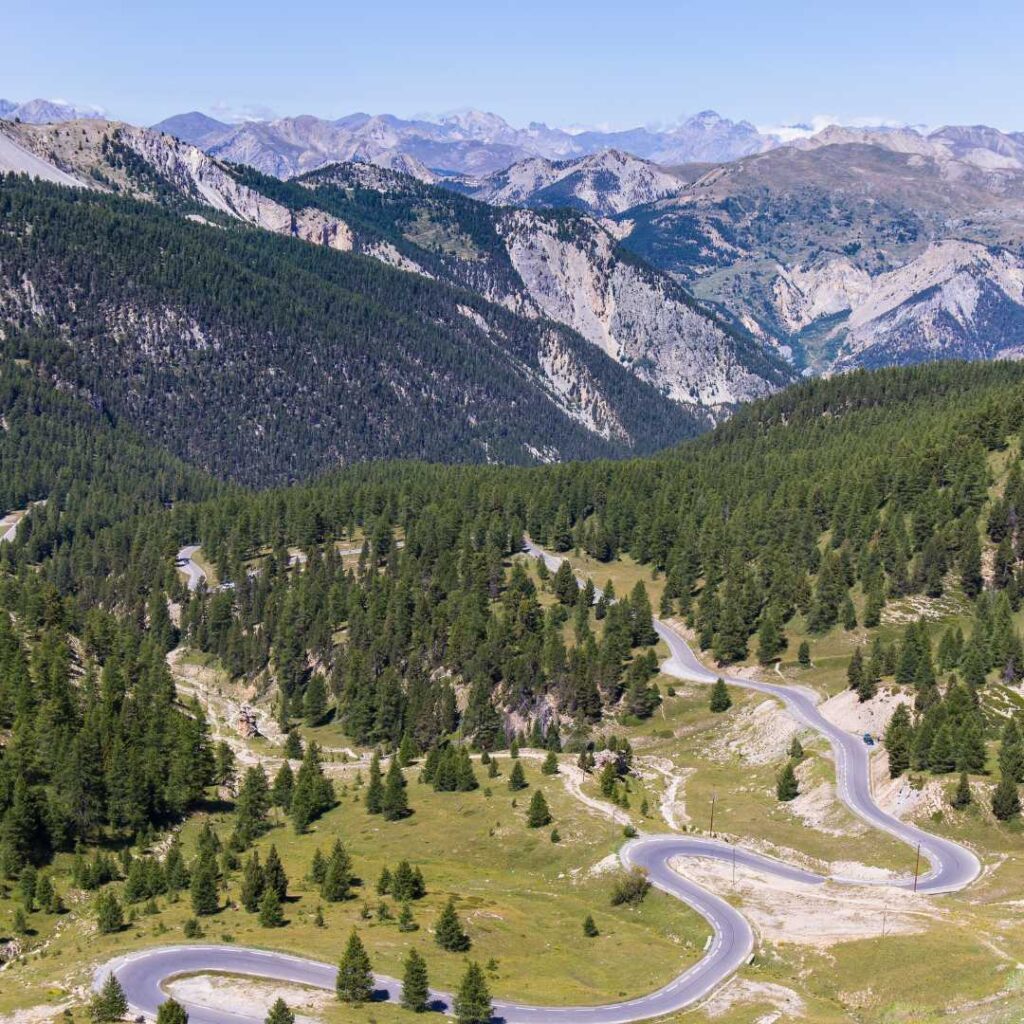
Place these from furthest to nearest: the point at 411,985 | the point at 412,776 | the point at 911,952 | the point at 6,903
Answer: the point at 412,776, the point at 6,903, the point at 911,952, the point at 411,985

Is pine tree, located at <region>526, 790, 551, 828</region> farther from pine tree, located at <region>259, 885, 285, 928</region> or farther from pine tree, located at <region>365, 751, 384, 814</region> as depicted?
pine tree, located at <region>259, 885, 285, 928</region>

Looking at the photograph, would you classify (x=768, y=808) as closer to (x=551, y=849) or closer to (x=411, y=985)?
(x=551, y=849)

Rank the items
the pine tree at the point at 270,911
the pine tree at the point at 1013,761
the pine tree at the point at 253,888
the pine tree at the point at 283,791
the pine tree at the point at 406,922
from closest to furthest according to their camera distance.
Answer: the pine tree at the point at 270,911, the pine tree at the point at 406,922, the pine tree at the point at 253,888, the pine tree at the point at 1013,761, the pine tree at the point at 283,791

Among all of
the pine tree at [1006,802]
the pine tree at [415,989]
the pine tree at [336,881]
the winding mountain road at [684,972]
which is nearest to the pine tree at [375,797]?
the pine tree at [336,881]

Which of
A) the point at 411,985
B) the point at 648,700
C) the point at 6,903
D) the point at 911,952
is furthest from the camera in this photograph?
the point at 648,700

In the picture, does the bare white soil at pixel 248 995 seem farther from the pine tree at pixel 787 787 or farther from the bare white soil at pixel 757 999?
the pine tree at pixel 787 787

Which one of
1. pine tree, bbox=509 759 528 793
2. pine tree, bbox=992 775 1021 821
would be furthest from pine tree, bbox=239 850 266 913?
pine tree, bbox=992 775 1021 821

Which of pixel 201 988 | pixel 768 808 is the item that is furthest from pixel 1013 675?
pixel 201 988

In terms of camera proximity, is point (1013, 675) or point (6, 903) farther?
point (1013, 675)
